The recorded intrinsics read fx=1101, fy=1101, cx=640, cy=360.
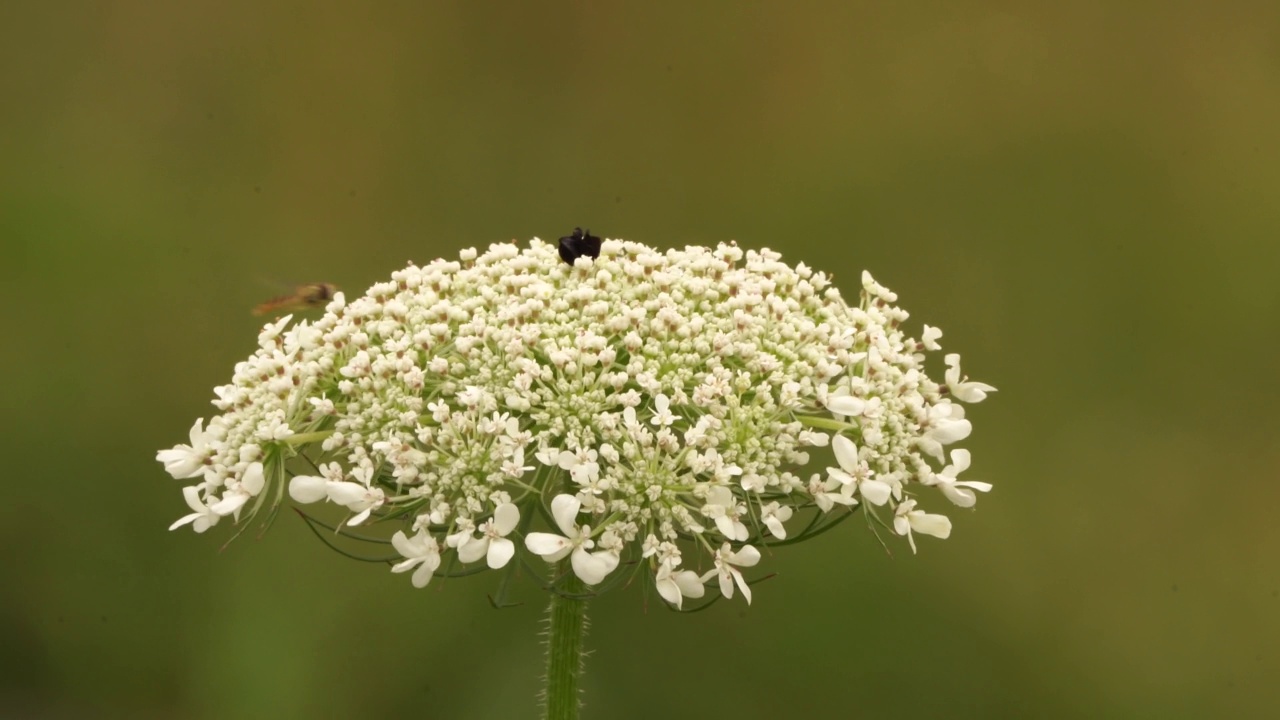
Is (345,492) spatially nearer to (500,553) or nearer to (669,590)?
(500,553)

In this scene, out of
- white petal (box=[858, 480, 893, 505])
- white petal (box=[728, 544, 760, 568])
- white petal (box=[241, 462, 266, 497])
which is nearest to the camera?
white petal (box=[728, 544, 760, 568])

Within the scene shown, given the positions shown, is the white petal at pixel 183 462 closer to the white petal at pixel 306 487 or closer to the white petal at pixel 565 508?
the white petal at pixel 306 487

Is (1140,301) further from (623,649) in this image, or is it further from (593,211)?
(623,649)

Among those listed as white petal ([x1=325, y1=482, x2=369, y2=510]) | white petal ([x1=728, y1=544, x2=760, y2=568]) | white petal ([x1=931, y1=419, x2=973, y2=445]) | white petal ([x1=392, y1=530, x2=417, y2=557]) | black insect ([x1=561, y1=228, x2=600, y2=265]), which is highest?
black insect ([x1=561, y1=228, x2=600, y2=265])

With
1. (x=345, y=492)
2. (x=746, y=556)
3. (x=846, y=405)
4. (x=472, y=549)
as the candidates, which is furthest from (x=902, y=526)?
(x=345, y=492)

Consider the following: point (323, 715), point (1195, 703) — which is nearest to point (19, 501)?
point (323, 715)

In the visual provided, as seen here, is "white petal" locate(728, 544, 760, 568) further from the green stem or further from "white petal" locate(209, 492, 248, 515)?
"white petal" locate(209, 492, 248, 515)

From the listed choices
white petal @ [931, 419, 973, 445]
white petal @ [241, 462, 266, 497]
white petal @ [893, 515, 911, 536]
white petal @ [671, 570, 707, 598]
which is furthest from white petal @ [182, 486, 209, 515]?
white petal @ [931, 419, 973, 445]
